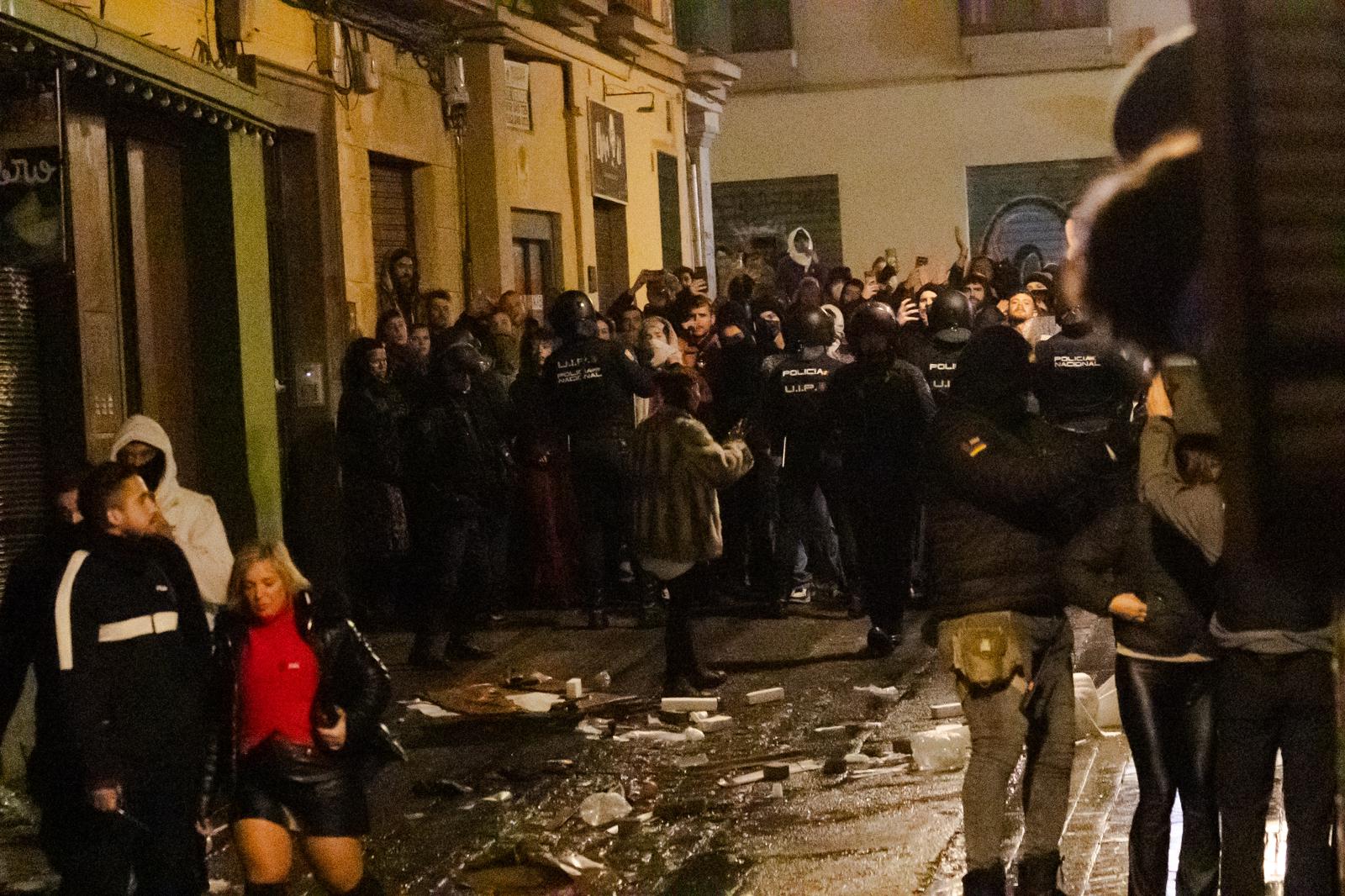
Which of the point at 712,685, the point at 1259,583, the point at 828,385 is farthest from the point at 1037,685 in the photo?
the point at 828,385

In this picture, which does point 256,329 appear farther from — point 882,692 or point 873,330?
point 882,692

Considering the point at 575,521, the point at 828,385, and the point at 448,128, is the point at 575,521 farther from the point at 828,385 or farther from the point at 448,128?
the point at 448,128

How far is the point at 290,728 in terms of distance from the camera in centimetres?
593

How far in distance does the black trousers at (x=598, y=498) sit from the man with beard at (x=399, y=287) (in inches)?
161

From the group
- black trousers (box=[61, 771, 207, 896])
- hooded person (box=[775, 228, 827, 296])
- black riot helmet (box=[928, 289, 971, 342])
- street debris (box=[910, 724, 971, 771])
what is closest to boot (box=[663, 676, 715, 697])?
street debris (box=[910, 724, 971, 771])

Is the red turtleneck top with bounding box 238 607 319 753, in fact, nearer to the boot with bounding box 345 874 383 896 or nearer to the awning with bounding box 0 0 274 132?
the boot with bounding box 345 874 383 896

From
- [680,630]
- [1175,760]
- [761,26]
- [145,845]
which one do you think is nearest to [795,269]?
[761,26]

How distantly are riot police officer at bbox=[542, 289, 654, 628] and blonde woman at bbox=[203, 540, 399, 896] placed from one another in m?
6.92

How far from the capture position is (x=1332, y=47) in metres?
1.51

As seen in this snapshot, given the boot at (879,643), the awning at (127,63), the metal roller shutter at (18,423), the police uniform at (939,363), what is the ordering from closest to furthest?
the awning at (127,63) → the metal roller shutter at (18,423) → the boot at (879,643) → the police uniform at (939,363)

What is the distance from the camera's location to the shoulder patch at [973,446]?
6.26 metres

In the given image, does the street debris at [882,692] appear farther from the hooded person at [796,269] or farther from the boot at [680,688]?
the hooded person at [796,269]

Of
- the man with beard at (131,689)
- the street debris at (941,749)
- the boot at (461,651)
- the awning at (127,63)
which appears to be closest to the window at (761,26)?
the awning at (127,63)

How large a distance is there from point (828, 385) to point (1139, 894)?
6.53 meters
